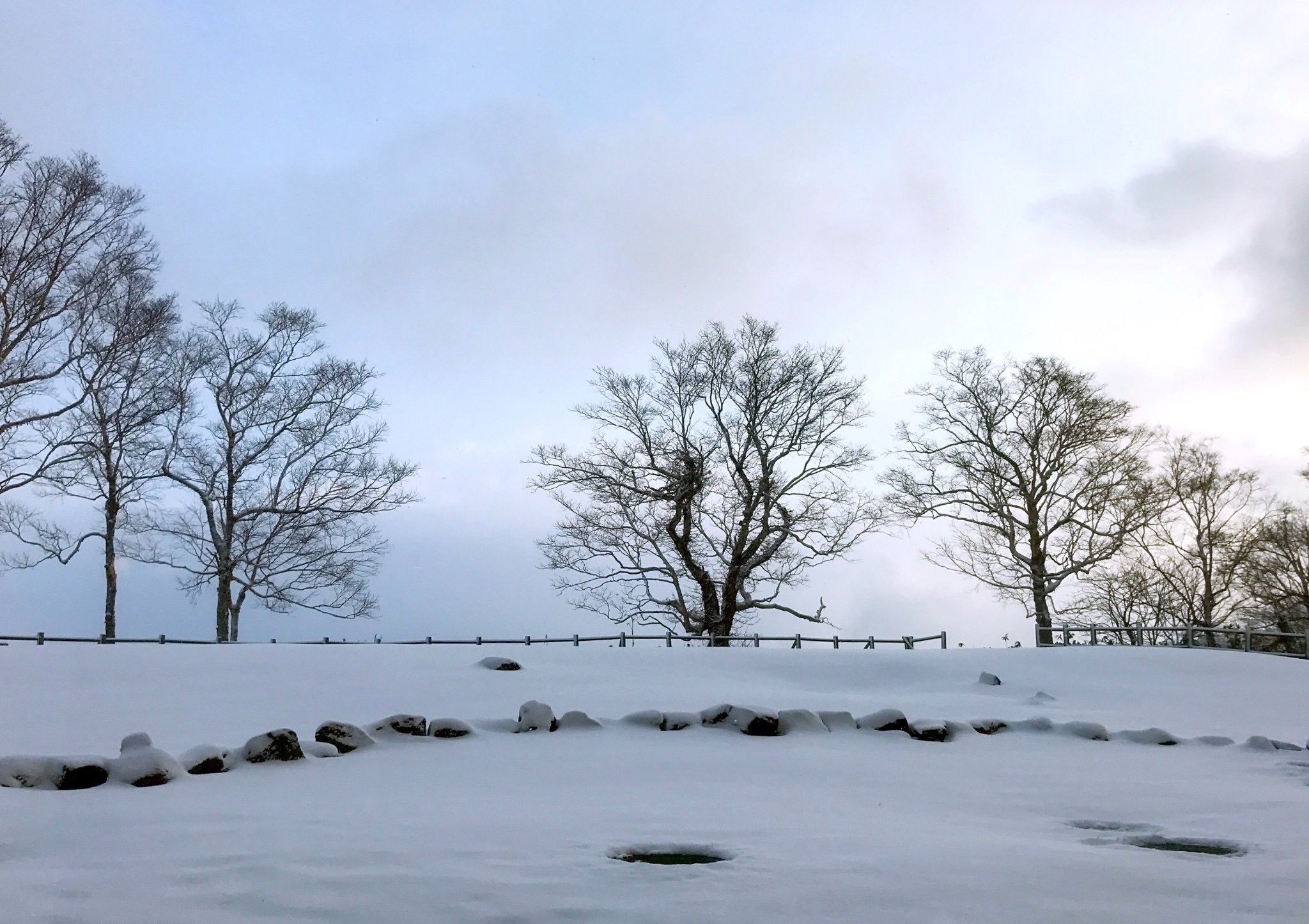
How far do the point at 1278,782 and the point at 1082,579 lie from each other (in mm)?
21169

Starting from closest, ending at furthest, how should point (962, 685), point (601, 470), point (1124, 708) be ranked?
1. point (1124, 708)
2. point (962, 685)
3. point (601, 470)

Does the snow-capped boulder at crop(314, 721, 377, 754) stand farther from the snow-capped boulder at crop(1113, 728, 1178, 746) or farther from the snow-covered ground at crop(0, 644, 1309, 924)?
the snow-capped boulder at crop(1113, 728, 1178, 746)

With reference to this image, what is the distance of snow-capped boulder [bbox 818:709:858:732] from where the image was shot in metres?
9.28

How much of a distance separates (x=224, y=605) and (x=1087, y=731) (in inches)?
799

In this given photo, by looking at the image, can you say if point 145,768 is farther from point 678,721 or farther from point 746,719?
point 746,719

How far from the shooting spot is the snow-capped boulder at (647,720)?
360 inches

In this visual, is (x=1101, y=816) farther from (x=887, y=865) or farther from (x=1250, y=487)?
(x=1250, y=487)

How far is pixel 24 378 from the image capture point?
1920 cm

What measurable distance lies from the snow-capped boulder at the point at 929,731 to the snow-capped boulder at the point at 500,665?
5.39 m

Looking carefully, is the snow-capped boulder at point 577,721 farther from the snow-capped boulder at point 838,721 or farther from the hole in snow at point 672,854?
the hole in snow at point 672,854

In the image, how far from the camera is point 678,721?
9117 mm

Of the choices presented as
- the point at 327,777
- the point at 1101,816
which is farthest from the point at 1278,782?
the point at 327,777

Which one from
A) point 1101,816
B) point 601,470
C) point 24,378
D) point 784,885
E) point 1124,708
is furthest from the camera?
point 601,470

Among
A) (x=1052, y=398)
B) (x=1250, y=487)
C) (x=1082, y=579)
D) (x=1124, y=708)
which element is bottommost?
(x=1124, y=708)
